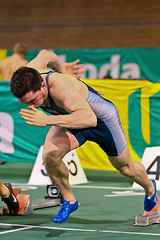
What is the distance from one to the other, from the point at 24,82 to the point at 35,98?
0.18m

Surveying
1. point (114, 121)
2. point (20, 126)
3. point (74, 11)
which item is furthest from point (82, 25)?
point (114, 121)

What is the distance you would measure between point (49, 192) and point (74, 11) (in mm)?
11079

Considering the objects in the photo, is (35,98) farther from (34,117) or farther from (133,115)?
(133,115)

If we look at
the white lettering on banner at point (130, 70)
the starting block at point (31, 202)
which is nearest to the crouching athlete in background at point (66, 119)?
the starting block at point (31, 202)

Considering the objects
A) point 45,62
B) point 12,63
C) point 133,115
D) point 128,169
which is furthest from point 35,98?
point 12,63

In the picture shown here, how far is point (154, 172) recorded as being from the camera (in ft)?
25.2

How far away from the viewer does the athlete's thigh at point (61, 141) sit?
200 inches

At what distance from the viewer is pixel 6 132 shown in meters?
9.12

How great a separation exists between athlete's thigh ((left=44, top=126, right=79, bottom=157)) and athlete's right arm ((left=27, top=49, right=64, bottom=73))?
2.24 feet

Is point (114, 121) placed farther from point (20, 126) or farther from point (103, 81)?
point (20, 126)

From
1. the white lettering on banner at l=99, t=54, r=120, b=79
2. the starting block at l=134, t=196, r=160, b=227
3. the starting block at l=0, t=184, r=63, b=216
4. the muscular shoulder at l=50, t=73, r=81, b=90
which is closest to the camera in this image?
the muscular shoulder at l=50, t=73, r=81, b=90

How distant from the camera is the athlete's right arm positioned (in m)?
5.35

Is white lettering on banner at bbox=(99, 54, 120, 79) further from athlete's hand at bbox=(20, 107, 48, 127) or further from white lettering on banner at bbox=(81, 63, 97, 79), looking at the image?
athlete's hand at bbox=(20, 107, 48, 127)

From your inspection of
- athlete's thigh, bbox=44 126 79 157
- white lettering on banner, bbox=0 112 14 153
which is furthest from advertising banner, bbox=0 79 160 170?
athlete's thigh, bbox=44 126 79 157
